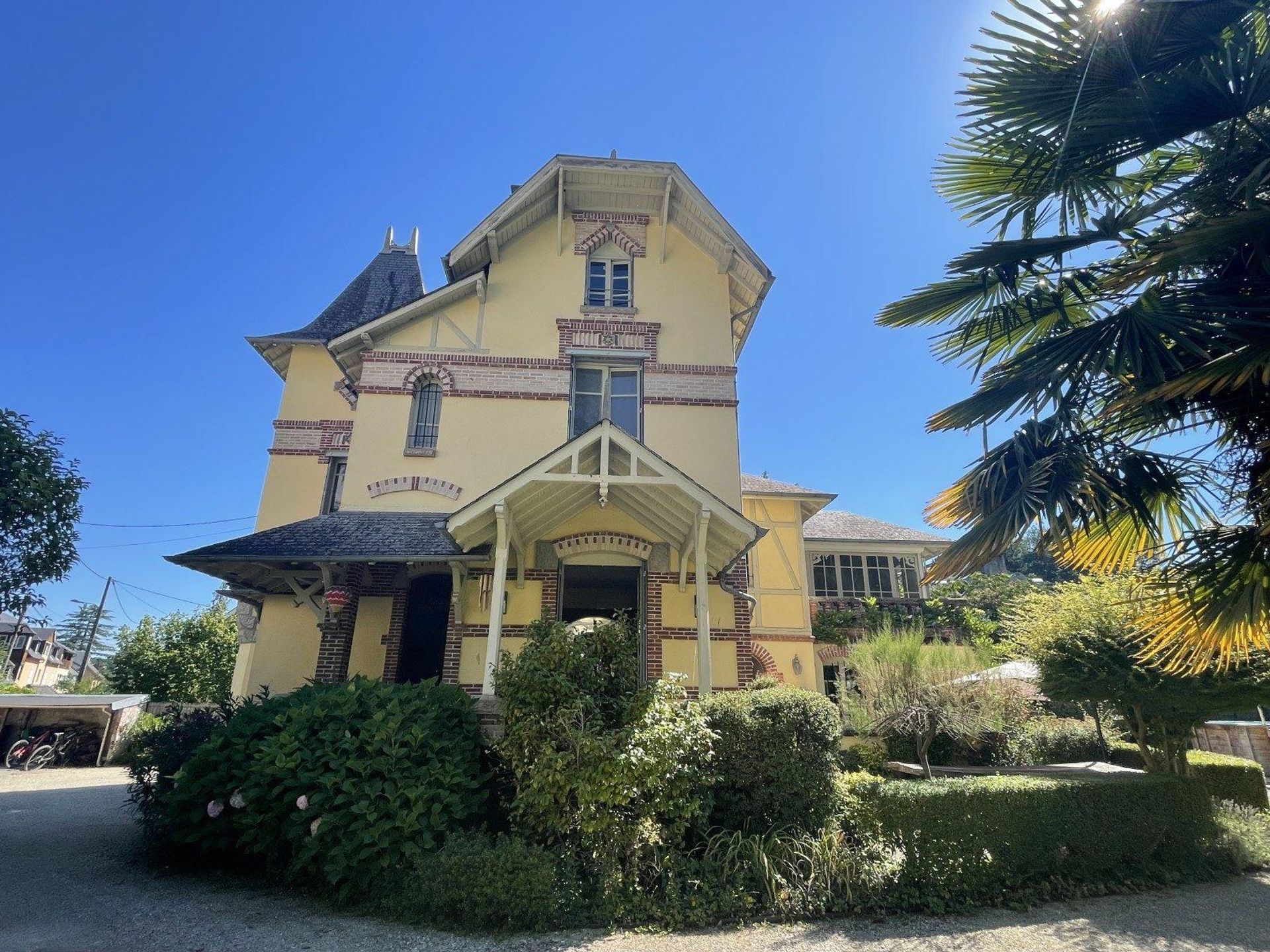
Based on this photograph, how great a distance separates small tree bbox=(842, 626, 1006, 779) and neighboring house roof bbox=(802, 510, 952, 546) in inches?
494

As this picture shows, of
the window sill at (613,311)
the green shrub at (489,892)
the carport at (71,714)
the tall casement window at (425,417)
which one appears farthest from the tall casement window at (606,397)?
the carport at (71,714)

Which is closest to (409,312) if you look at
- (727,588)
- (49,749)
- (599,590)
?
(599,590)

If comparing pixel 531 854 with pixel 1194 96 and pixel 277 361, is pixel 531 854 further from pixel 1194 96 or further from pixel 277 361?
pixel 277 361

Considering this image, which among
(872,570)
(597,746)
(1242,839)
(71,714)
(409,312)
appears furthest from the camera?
(872,570)

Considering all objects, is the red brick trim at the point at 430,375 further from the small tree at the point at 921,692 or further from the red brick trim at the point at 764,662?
the red brick trim at the point at 764,662

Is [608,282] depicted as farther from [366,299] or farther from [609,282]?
[366,299]

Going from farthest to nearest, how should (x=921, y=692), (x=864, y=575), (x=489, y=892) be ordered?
1. (x=864, y=575)
2. (x=921, y=692)
3. (x=489, y=892)

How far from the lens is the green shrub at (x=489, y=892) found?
17.3 feet

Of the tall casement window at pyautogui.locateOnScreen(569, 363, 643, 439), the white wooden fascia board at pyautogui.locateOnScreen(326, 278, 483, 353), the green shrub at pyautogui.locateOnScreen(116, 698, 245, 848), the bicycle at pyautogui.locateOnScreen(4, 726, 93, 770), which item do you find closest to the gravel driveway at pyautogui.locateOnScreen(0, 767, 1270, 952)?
the green shrub at pyautogui.locateOnScreen(116, 698, 245, 848)

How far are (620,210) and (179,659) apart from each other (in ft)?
74.7

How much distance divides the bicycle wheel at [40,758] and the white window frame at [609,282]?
18.0 meters

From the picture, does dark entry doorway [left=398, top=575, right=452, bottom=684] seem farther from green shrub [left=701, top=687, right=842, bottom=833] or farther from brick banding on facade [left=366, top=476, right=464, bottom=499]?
green shrub [left=701, top=687, right=842, bottom=833]

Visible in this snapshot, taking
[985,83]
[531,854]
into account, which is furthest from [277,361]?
[985,83]

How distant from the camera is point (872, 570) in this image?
922 inches
